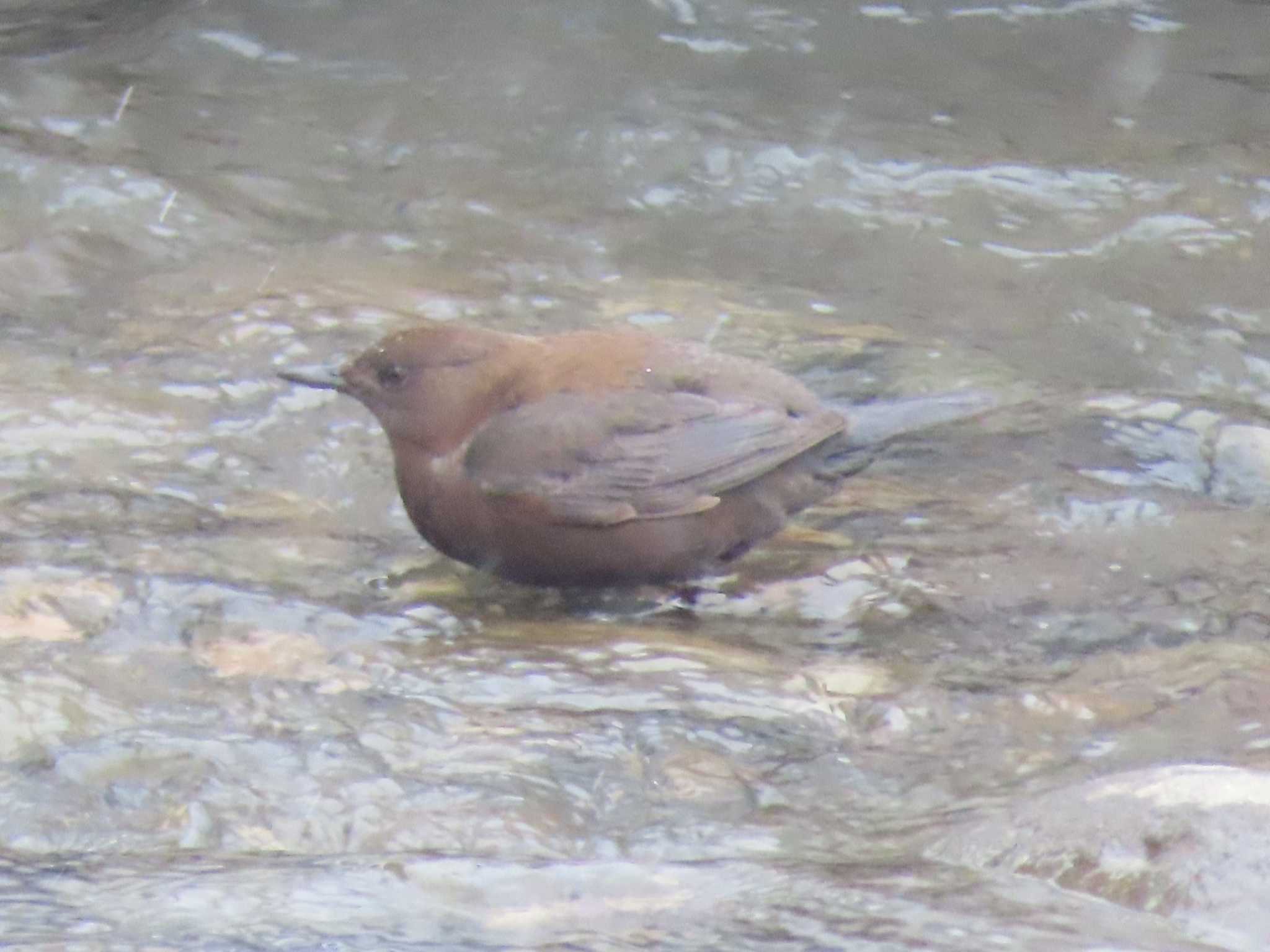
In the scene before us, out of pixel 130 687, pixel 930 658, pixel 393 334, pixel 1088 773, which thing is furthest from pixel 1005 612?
pixel 130 687

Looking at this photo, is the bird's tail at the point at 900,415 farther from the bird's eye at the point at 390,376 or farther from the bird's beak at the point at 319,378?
the bird's beak at the point at 319,378

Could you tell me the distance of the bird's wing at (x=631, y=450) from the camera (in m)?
4.87

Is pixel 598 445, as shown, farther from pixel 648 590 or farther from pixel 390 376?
pixel 390 376

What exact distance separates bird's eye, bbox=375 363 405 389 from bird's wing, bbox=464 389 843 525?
0.30 metres

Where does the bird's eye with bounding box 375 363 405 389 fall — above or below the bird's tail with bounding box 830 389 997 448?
above

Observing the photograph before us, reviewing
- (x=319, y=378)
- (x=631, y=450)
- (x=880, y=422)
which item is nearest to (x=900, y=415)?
(x=880, y=422)

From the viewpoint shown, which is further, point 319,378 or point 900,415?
point 900,415

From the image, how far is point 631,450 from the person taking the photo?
5.01 metres

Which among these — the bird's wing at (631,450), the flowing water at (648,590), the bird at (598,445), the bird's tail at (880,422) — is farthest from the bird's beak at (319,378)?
the bird's tail at (880,422)

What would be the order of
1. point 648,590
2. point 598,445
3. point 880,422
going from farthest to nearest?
point 880,422 → point 648,590 → point 598,445

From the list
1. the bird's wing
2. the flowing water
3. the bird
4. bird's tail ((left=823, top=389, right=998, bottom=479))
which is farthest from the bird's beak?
bird's tail ((left=823, top=389, right=998, bottom=479))

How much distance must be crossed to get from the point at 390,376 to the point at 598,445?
22.1 inches

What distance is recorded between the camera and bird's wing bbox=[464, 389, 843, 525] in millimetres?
4867

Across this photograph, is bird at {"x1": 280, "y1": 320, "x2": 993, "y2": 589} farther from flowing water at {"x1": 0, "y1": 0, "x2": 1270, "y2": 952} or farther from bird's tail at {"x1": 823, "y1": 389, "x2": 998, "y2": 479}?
flowing water at {"x1": 0, "y1": 0, "x2": 1270, "y2": 952}
